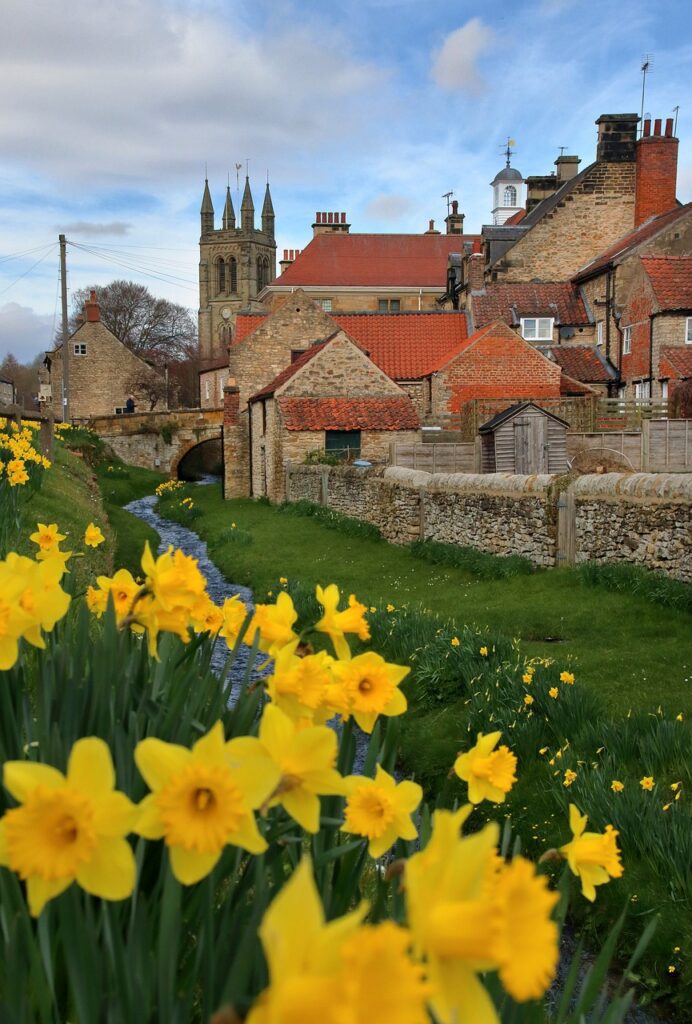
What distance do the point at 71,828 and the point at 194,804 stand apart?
0.17 meters

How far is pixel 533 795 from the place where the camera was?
603 cm

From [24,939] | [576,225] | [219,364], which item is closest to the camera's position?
[24,939]

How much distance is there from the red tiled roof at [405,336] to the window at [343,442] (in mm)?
8125

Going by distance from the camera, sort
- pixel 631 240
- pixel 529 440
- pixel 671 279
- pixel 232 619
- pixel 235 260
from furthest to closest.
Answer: pixel 235 260 → pixel 631 240 → pixel 671 279 → pixel 529 440 → pixel 232 619

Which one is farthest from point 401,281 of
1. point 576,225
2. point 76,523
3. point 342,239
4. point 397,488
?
point 76,523

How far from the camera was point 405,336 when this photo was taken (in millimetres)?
38031

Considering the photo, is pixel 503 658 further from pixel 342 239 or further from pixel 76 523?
pixel 342 239

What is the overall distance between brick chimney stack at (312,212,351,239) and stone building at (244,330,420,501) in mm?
39893

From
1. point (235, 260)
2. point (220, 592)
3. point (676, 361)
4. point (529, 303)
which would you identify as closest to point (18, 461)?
point (220, 592)

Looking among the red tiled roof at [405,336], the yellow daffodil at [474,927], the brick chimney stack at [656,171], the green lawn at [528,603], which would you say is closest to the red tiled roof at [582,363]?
the red tiled roof at [405,336]

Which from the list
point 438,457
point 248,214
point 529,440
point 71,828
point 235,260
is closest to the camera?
point 71,828

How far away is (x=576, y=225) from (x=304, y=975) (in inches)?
1842

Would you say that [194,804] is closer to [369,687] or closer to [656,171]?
[369,687]

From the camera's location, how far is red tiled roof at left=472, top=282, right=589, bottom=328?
1545 inches
